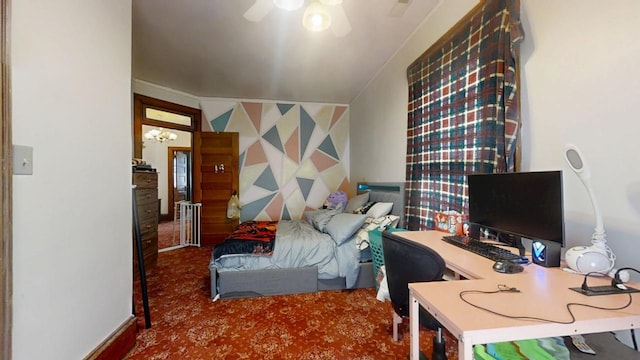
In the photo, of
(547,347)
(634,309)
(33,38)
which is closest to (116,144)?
(33,38)

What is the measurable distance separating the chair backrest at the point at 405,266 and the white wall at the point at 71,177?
5.44 feet

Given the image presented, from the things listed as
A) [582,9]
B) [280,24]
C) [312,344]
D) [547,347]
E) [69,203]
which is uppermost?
[280,24]

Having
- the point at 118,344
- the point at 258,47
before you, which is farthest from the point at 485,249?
the point at 258,47

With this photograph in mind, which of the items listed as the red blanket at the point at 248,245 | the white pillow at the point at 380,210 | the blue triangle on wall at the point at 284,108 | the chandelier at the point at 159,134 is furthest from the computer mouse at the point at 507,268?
the chandelier at the point at 159,134

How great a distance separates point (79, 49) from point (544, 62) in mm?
2529

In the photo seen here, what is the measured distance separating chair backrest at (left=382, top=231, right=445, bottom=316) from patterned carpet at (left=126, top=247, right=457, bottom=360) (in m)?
0.65

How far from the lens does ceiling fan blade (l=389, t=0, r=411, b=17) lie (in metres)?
1.91

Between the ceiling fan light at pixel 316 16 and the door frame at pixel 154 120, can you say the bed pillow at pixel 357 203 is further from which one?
the door frame at pixel 154 120

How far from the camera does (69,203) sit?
4.32 feet

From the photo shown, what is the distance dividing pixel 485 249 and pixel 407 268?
511 millimetres

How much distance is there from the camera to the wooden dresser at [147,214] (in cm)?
307

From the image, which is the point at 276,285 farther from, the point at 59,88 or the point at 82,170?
the point at 59,88

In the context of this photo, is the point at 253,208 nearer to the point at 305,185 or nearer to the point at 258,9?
the point at 305,185

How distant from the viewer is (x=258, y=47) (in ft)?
9.43
